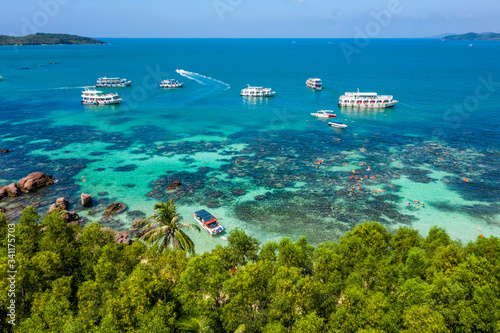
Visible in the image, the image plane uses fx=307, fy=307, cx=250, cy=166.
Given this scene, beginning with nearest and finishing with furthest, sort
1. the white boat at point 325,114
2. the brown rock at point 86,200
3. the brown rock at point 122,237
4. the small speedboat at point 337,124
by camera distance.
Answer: the brown rock at point 122,237 < the brown rock at point 86,200 < the small speedboat at point 337,124 < the white boat at point 325,114

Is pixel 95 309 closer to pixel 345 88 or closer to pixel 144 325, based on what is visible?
pixel 144 325

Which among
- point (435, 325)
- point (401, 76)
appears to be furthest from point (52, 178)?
point (401, 76)

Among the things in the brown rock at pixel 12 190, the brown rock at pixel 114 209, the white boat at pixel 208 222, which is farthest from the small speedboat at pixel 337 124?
the brown rock at pixel 12 190

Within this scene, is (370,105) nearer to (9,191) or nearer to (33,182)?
(33,182)

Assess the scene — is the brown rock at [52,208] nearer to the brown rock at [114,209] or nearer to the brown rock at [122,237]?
the brown rock at [114,209]

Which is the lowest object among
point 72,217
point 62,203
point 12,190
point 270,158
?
point 72,217

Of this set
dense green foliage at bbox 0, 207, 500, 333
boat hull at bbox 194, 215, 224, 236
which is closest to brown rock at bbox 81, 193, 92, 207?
dense green foliage at bbox 0, 207, 500, 333

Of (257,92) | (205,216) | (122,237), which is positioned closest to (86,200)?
(122,237)
